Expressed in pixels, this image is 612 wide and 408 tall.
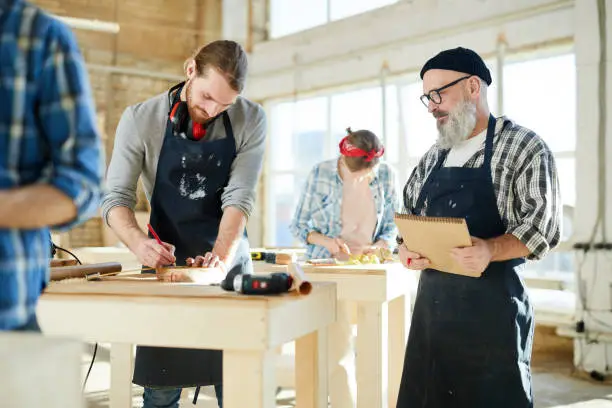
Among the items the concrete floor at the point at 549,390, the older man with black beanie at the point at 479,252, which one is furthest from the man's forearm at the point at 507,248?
the concrete floor at the point at 549,390

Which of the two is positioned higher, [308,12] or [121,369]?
[308,12]

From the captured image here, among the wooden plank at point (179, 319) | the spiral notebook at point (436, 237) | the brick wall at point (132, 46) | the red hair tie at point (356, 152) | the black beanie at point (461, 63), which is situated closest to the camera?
the wooden plank at point (179, 319)

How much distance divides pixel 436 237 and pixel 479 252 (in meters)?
0.16

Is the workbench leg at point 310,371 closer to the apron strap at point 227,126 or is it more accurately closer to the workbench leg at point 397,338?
the apron strap at point 227,126

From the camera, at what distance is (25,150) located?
103cm

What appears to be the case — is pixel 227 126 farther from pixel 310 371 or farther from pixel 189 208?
pixel 310 371

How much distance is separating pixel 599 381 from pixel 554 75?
98.6 inches

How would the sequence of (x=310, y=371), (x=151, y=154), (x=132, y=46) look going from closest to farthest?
(x=310, y=371) → (x=151, y=154) → (x=132, y=46)

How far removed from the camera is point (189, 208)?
2424mm

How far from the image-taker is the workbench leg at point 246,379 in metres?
1.54

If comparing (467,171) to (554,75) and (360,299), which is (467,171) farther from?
(554,75)

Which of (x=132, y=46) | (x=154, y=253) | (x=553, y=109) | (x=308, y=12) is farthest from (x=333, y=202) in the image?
(x=132, y=46)

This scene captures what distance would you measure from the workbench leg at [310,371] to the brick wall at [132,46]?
7141mm

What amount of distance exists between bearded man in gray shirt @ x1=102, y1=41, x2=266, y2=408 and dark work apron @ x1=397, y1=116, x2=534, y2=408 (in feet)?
2.32
